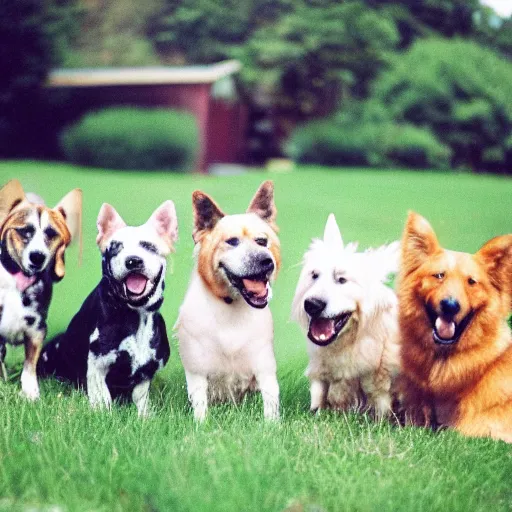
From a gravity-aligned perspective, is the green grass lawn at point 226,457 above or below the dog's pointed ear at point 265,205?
below

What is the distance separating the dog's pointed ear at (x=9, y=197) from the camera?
352 cm

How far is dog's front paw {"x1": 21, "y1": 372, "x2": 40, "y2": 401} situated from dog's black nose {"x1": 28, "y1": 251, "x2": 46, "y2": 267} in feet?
2.05

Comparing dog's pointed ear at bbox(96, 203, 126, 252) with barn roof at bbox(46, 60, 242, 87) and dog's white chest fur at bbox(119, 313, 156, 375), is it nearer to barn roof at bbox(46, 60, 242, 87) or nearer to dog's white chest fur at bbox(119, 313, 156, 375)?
dog's white chest fur at bbox(119, 313, 156, 375)

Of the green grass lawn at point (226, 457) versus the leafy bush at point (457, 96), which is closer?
the green grass lawn at point (226, 457)

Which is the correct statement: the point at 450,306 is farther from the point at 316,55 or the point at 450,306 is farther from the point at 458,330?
the point at 316,55

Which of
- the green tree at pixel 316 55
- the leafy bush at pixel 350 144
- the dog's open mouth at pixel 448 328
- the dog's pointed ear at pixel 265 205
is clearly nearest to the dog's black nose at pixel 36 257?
the dog's pointed ear at pixel 265 205

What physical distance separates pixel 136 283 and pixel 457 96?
8782mm

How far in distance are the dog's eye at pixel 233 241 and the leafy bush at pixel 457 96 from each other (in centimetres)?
618

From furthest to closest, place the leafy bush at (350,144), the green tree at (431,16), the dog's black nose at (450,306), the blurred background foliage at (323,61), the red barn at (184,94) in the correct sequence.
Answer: the leafy bush at (350,144) < the red barn at (184,94) < the blurred background foliage at (323,61) < the green tree at (431,16) < the dog's black nose at (450,306)

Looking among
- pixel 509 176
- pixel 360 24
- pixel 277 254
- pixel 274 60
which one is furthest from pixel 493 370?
pixel 274 60

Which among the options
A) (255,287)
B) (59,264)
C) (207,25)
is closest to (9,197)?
(59,264)

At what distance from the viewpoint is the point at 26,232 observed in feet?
11.5

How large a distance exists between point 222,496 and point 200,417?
2.76ft

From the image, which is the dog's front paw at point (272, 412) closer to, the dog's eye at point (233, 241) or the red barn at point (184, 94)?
the dog's eye at point (233, 241)
